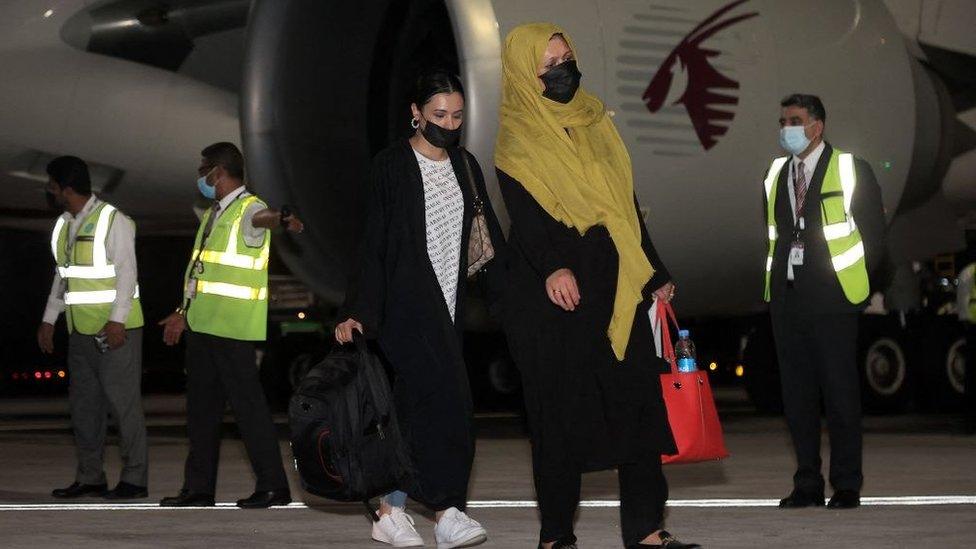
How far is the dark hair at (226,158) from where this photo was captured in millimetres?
7668

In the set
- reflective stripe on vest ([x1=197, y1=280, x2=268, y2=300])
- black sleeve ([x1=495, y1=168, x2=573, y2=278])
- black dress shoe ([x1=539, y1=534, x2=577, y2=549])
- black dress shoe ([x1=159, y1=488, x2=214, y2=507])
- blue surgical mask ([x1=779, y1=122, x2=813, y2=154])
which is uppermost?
blue surgical mask ([x1=779, y1=122, x2=813, y2=154])

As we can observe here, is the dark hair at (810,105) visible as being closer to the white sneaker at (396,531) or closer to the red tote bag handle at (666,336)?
the red tote bag handle at (666,336)

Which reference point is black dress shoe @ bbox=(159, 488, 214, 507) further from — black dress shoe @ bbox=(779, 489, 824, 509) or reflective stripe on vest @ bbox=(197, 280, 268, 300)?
black dress shoe @ bbox=(779, 489, 824, 509)

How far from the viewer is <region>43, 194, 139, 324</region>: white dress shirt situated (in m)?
7.92

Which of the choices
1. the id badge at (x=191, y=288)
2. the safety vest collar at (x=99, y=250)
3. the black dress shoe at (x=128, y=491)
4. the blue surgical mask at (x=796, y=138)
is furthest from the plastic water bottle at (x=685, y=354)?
the safety vest collar at (x=99, y=250)

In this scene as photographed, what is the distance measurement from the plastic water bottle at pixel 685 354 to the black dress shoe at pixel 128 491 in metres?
2.48

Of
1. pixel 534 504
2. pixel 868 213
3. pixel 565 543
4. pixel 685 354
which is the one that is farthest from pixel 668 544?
pixel 868 213

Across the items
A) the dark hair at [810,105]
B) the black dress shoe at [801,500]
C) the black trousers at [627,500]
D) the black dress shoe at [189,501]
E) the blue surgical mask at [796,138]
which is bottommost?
the black dress shoe at [189,501]

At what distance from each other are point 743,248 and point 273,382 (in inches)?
217

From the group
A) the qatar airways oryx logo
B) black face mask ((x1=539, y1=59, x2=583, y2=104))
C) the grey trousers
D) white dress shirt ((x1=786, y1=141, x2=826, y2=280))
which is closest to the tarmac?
the grey trousers

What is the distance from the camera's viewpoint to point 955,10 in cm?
1089

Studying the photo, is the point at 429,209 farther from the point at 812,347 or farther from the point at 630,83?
the point at 630,83

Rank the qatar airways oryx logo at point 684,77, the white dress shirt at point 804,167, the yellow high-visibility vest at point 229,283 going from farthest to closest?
the qatar airways oryx logo at point 684,77, the yellow high-visibility vest at point 229,283, the white dress shirt at point 804,167

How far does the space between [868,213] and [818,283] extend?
13.4 inches
